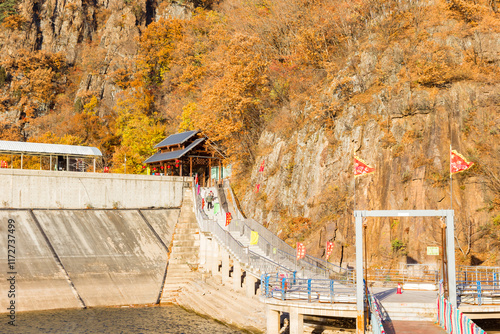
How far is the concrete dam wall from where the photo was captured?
37.5 meters

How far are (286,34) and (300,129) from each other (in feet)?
55.1

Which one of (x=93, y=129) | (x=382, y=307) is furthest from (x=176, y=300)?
(x=93, y=129)

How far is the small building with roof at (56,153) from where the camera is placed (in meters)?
50.4

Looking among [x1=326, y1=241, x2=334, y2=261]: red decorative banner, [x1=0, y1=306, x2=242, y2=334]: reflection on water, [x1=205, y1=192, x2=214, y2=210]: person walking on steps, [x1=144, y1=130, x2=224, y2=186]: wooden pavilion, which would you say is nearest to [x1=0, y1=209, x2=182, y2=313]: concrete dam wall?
[x1=0, y1=306, x2=242, y2=334]: reflection on water

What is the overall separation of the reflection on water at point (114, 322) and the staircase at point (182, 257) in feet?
12.0

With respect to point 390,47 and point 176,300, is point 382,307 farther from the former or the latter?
point 390,47

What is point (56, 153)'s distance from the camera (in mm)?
52875

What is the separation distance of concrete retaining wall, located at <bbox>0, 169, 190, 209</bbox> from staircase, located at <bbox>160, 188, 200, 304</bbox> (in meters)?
3.52

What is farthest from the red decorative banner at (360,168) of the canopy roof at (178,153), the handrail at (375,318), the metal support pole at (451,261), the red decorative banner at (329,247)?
the canopy roof at (178,153)

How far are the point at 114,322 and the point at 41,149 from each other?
81.9 ft

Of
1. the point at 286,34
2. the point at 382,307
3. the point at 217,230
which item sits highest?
the point at 286,34

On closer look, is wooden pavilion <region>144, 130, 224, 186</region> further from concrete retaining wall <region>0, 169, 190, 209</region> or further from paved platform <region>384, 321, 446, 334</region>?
paved platform <region>384, 321, 446, 334</region>

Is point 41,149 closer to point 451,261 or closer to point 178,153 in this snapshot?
point 178,153

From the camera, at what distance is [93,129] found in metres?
78.6
